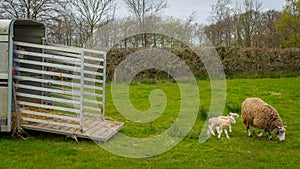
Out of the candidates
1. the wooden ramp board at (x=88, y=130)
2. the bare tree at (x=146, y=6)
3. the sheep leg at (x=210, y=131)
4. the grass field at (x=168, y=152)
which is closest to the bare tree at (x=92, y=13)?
the bare tree at (x=146, y=6)

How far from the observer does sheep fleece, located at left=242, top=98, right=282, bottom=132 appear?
6445 mm

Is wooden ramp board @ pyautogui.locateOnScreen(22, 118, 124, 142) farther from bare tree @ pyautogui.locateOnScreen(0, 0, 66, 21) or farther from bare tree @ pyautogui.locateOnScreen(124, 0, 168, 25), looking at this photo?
bare tree @ pyautogui.locateOnScreen(124, 0, 168, 25)

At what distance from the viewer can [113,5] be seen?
23.7m

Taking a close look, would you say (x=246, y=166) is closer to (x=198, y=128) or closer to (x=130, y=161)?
(x=130, y=161)

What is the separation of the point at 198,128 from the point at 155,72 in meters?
9.64

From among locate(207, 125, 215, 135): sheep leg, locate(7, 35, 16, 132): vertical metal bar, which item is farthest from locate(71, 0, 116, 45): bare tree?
locate(207, 125, 215, 135): sheep leg

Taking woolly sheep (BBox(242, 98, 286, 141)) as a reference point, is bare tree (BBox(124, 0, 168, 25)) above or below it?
above

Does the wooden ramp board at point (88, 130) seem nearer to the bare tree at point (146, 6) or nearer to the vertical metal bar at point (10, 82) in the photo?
the vertical metal bar at point (10, 82)

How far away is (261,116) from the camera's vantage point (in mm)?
6512

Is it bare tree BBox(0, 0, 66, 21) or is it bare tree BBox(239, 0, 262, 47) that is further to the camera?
bare tree BBox(239, 0, 262, 47)

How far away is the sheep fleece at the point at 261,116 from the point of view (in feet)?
21.1

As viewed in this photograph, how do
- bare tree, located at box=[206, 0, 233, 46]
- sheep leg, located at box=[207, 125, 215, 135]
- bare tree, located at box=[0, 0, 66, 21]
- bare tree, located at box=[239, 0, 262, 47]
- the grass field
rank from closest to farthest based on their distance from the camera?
the grass field
sheep leg, located at box=[207, 125, 215, 135]
bare tree, located at box=[0, 0, 66, 21]
bare tree, located at box=[239, 0, 262, 47]
bare tree, located at box=[206, 0, 233, 46]

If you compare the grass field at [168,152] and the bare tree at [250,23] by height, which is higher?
the bare tree at [250,23]

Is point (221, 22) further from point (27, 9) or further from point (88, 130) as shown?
point (88, 130)
